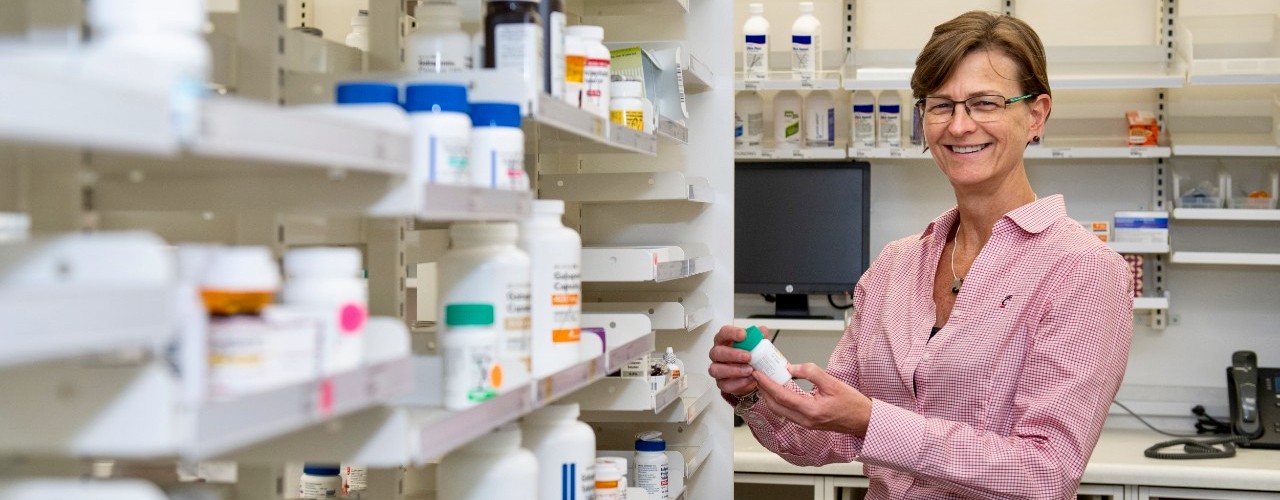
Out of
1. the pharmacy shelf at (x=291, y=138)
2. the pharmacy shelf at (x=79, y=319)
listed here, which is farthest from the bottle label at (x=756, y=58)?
the pharmacy shelf at (x=79, y=319)

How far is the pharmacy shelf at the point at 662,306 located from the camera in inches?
110

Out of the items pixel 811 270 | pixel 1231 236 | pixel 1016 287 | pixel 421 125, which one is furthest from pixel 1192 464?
pixel 421 125

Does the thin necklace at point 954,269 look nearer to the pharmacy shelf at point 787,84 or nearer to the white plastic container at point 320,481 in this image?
the white plastic container at point 320,481

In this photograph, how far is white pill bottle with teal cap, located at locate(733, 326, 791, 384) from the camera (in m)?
2.21

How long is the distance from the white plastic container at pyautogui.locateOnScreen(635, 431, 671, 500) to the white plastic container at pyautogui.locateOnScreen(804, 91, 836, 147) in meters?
1.88

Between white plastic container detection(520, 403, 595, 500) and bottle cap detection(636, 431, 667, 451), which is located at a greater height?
white plastic container detection(520, 403, 595, 500)

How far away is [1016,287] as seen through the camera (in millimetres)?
2297

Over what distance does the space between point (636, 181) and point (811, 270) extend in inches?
68.8

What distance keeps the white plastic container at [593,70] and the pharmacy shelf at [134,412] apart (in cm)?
85

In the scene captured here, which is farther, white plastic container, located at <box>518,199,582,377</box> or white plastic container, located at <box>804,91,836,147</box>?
white plastic container, located at <box>804,91,836,147</box>

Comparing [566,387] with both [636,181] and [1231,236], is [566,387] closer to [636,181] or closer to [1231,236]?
[636,181]

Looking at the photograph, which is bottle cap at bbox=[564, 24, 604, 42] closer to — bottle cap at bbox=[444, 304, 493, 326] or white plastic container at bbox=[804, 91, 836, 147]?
bottle cap at bbox=[444, 304, 493, 326]

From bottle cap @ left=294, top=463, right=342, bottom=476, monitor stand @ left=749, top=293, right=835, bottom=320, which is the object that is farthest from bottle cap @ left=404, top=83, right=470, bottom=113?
monitor stand @ left=749, top=293, right=835, bottom=320

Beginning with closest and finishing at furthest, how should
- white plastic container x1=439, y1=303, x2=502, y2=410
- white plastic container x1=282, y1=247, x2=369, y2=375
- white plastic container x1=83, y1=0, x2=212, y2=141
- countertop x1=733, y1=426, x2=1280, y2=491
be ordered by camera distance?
white plastic container x1=83, y1=0, x2=212, y2=141 < white plastic container x1=282, y1=247, x2=369, y2=375 < white plastic container x1=439, y1=303, x2=502, y2=410 < countertop x1=733, y1=426, x2=1280, y2=491
